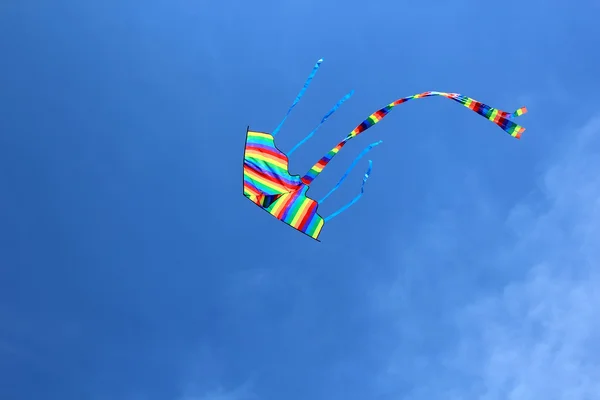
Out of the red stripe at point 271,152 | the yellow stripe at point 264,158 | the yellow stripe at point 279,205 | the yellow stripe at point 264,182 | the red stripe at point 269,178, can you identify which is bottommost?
the yellow stripe at point 279,205

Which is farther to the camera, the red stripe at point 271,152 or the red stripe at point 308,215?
the red stripe at point 271,152

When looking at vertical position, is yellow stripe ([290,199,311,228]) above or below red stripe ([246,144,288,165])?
below

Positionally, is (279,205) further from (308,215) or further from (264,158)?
(264,158)

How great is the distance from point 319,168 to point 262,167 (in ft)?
3.24

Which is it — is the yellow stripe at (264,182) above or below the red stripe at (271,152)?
below

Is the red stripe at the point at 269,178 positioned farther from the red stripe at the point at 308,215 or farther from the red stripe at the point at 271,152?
the red stripe at the point at 308,215

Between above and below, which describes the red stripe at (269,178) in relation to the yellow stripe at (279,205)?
above

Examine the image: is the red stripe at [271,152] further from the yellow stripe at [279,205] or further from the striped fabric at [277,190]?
the yellow stripe at [279,205]

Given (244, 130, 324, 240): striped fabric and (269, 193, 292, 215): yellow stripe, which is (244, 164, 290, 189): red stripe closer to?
(244, 130, 324, 240): striped fabric

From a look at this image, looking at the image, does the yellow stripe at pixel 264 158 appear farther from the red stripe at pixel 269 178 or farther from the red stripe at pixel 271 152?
the red stripe at pixel 269 178

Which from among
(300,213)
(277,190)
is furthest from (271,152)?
(300,213)

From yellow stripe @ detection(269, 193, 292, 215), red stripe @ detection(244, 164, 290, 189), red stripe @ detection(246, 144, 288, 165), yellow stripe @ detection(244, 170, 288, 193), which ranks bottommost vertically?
yellow stripe @ detection(269, 193, 292, 215)

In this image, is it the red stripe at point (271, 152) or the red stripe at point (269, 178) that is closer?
the red stripe at point (269, 178)

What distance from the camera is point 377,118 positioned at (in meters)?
9.73
